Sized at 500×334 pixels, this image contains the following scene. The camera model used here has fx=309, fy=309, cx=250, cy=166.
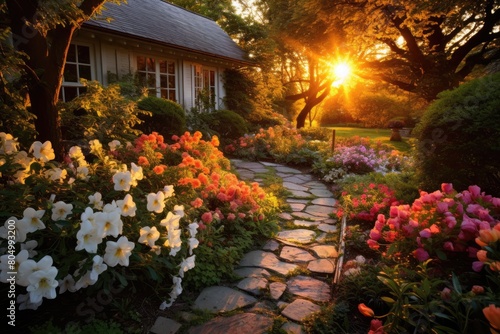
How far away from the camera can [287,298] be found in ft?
8.63

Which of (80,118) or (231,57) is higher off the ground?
(231,57)

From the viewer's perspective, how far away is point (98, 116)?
4805 millimetres

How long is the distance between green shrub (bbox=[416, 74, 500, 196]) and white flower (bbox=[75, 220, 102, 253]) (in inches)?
149

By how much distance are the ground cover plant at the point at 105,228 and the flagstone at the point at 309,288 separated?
61cm

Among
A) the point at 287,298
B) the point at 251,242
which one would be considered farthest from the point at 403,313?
the point at 251,242

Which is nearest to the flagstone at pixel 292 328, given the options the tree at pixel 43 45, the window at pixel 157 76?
the tree at pixel 43 45

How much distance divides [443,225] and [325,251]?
53.5 inches

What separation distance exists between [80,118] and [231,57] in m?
8.94

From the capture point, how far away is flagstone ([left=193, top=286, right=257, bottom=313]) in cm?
244

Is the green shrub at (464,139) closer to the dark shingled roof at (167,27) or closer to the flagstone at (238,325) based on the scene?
the flagstone at (238,325)

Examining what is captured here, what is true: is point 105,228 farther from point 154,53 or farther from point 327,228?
point 154,53

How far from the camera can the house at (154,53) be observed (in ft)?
24.7

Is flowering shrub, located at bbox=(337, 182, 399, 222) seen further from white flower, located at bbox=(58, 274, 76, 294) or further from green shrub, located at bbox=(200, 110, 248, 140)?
green shrub, located at bbox=(200, 110, 248, 140)

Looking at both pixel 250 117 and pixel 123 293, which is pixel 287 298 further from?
pixel 250 117
